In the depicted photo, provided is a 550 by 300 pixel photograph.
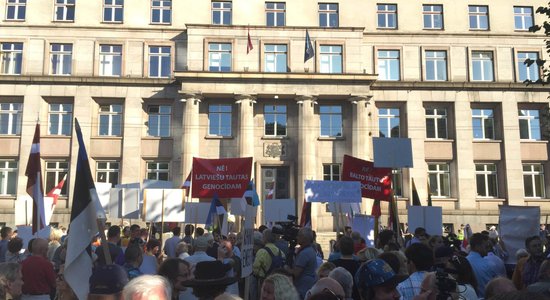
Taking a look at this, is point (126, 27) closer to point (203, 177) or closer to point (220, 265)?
point (203, 177)

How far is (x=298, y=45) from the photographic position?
1224 inches

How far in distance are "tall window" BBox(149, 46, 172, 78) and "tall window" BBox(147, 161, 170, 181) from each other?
221 inches

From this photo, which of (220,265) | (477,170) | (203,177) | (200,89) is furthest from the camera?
(477,170)

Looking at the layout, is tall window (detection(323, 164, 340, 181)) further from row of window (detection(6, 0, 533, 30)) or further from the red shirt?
the red shirt

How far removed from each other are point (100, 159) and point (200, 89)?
774cm

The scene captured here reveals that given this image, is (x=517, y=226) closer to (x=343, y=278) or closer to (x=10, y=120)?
(x=343, y=278)

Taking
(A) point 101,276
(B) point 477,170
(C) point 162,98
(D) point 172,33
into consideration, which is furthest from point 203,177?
(B) point 477,170

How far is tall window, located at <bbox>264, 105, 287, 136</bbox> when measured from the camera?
1211 inches

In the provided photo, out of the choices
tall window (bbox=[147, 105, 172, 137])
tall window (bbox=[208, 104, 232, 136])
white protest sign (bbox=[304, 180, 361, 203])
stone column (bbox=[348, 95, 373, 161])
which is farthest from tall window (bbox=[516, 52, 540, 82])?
white protest sign (bbox=[304, 180, 361, 203])

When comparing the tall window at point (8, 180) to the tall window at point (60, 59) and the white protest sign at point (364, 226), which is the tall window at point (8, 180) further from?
the white protest sign at point (364, 226)

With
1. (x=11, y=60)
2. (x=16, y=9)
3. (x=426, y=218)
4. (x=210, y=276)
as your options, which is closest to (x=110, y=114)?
(x=11, y=60)

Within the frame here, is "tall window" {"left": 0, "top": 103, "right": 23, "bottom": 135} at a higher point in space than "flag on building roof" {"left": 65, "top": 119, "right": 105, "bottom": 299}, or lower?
higher

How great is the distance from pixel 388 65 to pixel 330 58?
410 cm

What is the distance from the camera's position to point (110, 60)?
3156cm
